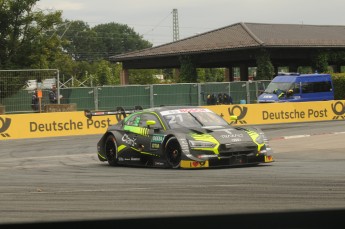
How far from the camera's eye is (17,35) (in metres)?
43.2

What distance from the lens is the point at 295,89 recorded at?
36.8m

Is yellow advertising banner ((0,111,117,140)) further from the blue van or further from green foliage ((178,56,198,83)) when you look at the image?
green foliage ((178,56,198,83))

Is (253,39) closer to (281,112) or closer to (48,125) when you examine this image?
(281,112)

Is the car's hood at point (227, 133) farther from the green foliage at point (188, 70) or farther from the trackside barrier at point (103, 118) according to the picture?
the green foliage at point (188, 70)

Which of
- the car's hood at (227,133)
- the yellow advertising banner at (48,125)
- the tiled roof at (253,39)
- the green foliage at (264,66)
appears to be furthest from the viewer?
the tiled roof at (253,39)

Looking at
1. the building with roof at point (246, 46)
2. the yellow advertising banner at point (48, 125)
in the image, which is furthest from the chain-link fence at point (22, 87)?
the building with roof at point (246, 46)

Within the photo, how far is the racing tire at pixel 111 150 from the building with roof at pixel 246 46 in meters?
32.2

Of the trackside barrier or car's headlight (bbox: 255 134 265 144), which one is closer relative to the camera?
car's headlight (bbox: 255 134 265 144)

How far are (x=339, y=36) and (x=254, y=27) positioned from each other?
6436 mm

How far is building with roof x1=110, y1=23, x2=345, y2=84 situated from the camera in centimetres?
4972

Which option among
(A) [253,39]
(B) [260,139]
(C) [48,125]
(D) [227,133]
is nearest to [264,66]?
(A) [253,39]

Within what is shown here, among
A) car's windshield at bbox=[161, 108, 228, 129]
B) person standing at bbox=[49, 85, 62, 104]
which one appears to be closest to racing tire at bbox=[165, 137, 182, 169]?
car's windshield at bbox=[161, 108, 228, 129]

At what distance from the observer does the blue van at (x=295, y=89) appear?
3631 cm

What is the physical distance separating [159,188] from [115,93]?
1004 inches
